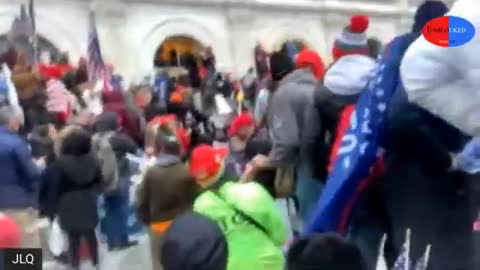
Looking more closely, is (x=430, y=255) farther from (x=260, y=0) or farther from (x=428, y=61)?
(x=260, y=0)

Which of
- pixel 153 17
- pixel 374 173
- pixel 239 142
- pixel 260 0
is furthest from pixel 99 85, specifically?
pixel 260 0

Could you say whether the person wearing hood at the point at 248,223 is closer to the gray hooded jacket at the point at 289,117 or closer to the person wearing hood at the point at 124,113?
the gray hooded jacket at the point at 289,117

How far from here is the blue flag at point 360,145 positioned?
228 inches

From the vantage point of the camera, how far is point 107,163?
37.5ft

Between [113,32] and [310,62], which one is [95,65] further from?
[113,32]

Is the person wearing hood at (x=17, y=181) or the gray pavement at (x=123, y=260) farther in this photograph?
the gray pavement at (x=123, y=260)

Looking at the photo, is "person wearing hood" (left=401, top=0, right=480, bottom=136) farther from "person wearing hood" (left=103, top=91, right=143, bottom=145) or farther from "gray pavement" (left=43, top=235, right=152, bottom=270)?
"person wearing hood" (left=103, top=91, right=143, bottom=145)

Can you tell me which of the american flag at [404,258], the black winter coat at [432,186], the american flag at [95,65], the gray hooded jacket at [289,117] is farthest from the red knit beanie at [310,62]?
the american flag at [95,65]

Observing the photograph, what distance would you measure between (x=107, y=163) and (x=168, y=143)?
202 centimetres

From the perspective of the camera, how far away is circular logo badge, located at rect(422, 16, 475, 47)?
5266 millimetres

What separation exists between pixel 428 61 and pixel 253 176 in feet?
10.9

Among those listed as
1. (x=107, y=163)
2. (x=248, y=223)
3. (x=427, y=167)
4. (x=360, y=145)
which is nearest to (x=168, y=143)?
(x=107, y=163)

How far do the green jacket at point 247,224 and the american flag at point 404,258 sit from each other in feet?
4.37

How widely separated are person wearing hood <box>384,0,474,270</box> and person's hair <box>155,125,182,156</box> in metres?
3.73
